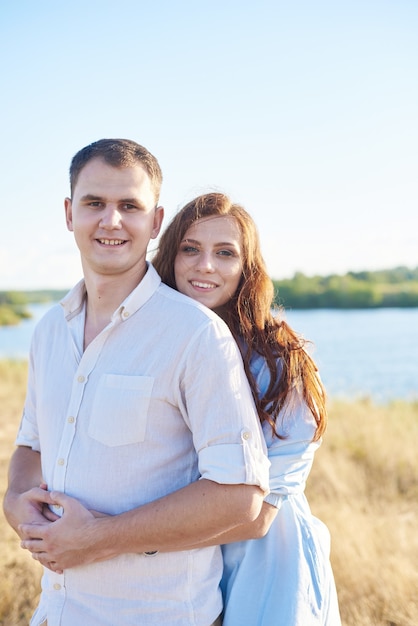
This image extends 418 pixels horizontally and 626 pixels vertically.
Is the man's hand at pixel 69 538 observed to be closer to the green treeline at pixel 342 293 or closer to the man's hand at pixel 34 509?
the man's hand at pixel 34 509

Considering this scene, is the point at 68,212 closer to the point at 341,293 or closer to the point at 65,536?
the point at 65,536

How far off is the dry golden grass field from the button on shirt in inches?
70.1

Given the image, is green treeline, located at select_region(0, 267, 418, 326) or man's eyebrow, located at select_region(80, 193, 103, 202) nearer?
man's eyebrow, located at select_region(80, 193, 103, 202)

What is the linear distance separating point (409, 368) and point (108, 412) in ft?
40.5

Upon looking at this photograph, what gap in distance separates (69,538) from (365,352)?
1353cm

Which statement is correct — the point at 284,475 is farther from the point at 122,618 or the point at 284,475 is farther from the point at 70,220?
the point at 70,220

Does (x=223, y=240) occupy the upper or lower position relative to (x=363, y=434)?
upper

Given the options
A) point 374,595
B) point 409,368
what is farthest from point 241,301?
point 409,368

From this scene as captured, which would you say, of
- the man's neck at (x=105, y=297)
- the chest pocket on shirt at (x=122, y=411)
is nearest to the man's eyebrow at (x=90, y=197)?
the man's neck at (x=105, y=297)

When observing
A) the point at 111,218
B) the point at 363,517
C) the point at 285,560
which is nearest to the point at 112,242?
the point at 111,218

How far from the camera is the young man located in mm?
1628

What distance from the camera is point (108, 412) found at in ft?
5.61

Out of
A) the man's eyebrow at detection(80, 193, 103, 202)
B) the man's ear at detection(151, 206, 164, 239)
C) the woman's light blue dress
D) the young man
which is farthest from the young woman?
the man's eyebrow at detection(80, 193, 103, 202)

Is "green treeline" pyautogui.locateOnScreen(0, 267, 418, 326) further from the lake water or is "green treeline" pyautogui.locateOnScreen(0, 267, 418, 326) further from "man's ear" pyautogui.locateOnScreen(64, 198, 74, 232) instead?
"man's ear" pyautogui.locateOnScreen(64, 198, 74, 232)
